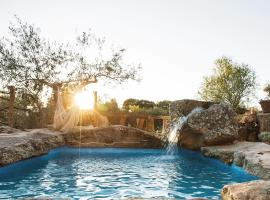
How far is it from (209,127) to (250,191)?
32.9ft

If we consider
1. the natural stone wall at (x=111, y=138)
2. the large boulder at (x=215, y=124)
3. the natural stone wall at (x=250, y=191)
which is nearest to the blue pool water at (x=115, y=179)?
the large boulder at (x=215, y=124)

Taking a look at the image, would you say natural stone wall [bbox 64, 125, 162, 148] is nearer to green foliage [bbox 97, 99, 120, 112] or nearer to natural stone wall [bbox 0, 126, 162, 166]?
natural stone wall [bbox 0, 126, 162, 166]

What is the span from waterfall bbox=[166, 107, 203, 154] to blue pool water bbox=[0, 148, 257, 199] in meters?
2.56

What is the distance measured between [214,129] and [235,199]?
9935 mm

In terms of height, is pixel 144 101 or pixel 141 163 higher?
pixel 144 101

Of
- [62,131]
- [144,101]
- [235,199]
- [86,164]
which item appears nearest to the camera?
[235,199]

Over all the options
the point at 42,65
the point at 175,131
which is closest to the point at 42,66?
the point at 42,65

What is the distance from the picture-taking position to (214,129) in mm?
13266

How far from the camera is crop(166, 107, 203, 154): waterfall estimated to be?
14445 mm

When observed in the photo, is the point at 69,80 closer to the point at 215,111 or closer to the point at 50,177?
the point at 215,111

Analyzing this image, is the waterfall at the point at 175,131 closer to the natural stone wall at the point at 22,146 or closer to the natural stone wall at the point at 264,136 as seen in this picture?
the natural stone wall at the point at 264,136

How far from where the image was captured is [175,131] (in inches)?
584

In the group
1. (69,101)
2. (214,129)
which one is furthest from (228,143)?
(69,101)

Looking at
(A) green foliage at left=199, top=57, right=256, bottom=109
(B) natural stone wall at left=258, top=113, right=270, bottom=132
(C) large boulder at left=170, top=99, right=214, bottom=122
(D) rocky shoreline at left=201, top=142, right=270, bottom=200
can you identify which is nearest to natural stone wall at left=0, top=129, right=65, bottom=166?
(D) rocky shoreline at left=201, top=142, right=270, bottom=200
